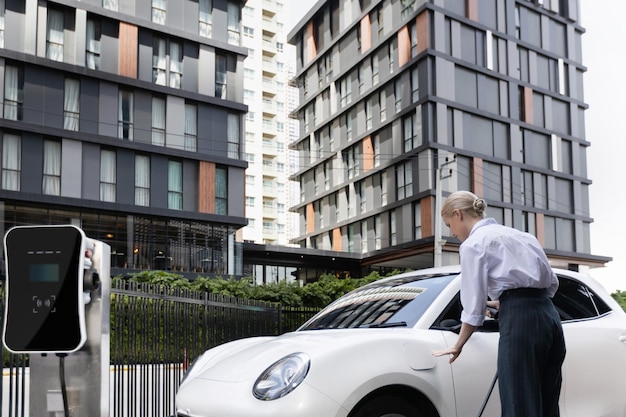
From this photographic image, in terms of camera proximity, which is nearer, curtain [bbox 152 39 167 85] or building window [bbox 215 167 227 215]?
curtain [bbox 152 39 167 85]

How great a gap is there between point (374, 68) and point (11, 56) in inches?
1082

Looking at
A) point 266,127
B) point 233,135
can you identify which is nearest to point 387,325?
point 233,135

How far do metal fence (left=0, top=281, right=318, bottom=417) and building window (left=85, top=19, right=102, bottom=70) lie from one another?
28750 millimetres

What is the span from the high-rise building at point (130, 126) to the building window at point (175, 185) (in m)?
0.06

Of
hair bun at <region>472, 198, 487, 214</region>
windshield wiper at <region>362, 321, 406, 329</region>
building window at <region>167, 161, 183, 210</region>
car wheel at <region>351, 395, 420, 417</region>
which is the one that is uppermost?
building window at <region>167, 161, 183, 210</region>

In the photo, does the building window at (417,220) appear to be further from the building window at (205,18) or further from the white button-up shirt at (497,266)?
the white button-up shirt at (497,266)

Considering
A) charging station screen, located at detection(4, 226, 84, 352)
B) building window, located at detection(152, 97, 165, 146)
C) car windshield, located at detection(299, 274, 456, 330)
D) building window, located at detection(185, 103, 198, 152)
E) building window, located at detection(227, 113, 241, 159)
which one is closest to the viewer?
charging station screen, located at detection(4, 226, 84, 352)

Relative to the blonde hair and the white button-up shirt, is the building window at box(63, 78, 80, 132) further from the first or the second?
the white button-up shirt

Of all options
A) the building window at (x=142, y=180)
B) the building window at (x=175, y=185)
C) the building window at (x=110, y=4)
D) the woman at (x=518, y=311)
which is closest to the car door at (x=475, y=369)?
the woman at (x=518, y=311)

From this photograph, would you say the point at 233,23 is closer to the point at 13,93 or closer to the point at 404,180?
the point at 13,93

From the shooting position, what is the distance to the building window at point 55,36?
3500 centimetres

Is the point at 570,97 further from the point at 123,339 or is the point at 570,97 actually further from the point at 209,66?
the point at 123,339

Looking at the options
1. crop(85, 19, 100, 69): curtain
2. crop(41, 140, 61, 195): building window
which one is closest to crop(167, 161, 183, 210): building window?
crop(41, 140, 61, 195): building window

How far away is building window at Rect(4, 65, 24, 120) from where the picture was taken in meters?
33.5
